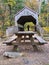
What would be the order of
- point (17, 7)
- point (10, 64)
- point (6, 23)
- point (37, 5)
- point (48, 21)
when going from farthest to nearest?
point (37, 5), point (48, 21), point (17, 7), point (6, 23), point (10, 64)

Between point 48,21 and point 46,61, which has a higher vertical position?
point 46,61

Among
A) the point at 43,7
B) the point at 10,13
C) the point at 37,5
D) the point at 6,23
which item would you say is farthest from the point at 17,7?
the point at 37,5

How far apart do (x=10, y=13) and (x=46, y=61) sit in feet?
56.6

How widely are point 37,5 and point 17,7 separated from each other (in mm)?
6135

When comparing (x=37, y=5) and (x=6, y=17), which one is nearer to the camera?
(x=6, y=17)

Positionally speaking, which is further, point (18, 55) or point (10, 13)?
point (10, 13)

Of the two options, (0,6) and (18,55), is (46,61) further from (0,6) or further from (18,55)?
(0,6)

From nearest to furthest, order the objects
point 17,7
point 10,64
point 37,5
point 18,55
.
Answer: point 10,64 → point 18,55 → point 17,7 → point 37,5

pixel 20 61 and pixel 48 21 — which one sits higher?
pixel 20 61

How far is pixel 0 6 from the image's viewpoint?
2230cm

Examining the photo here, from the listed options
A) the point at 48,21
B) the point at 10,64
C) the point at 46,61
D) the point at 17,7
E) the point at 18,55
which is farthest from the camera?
the point at 48,21

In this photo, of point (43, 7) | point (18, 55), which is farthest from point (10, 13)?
point (18, 55)

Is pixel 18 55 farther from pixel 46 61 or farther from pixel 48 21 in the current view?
pixel 48 21

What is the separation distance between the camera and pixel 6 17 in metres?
21.9
